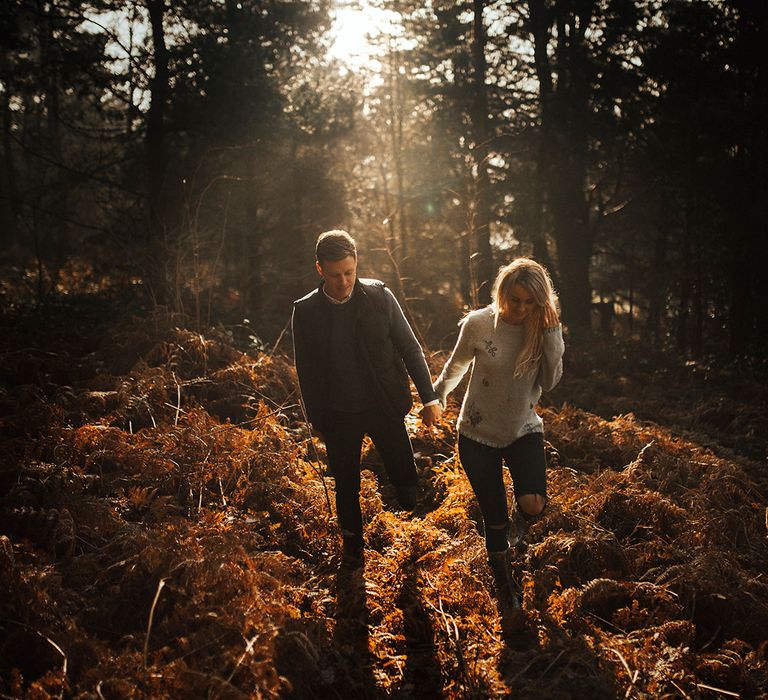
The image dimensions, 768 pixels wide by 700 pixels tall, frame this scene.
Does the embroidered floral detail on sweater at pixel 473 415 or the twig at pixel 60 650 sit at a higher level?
the embroidered floral detail on sweater at pixel 473 415

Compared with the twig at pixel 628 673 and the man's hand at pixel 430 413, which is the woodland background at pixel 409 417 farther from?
the man's hand at pixel 430 413

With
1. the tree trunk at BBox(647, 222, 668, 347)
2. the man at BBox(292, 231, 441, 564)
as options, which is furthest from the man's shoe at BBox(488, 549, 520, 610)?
the tree trunk at BBox(647, 222, 668, 347)

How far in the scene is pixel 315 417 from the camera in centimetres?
452

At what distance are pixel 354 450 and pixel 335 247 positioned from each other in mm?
1390

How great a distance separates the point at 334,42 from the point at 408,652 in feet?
Result: 58.9

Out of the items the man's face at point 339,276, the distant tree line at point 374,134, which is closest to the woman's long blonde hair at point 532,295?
the man's face at point 339,276

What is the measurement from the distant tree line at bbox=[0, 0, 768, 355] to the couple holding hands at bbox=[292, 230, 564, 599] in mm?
8537

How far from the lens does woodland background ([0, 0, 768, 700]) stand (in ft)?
12.1

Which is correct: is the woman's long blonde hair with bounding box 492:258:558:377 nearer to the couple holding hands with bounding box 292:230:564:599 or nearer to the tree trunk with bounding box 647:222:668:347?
the couple holding hands with bounding box 292:230:564:599

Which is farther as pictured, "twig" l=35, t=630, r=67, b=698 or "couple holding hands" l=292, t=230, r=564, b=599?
"couple holding hands" l=292, t=230, r=564, b=599

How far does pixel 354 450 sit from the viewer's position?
4.56 meters

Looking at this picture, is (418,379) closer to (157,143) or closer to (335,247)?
(335,247)

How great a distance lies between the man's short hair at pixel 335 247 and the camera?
4.18 meters

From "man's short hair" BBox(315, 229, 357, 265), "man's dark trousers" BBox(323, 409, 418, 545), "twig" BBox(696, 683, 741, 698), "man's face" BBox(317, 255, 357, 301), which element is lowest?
"twig" BBox(696, 683, 741, 698)
